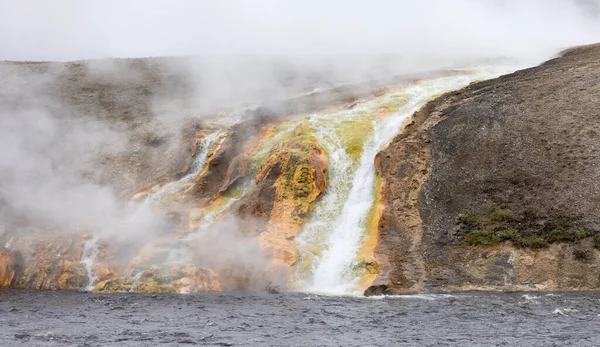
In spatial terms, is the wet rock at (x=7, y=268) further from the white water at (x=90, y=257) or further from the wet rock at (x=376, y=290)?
the wet rock at (x=376, y=290)

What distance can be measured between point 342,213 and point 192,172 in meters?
8.50

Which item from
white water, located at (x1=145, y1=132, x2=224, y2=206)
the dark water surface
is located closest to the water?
the dark water surface

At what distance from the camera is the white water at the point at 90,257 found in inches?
957

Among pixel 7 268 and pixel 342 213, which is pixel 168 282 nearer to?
pixel 7 268

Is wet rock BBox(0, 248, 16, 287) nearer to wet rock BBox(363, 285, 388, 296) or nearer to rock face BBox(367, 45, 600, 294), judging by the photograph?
wet rock BBox(363, 285, 388, 296)

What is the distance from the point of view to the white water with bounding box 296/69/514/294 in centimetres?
2286

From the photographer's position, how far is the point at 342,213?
2617 centimetres

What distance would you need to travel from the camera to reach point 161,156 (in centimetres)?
3231

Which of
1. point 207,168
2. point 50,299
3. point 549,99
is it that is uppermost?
point 549,99

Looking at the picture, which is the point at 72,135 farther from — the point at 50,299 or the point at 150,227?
the point at 50,299

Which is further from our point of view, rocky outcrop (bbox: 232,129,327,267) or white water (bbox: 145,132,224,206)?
white water (bbox: 145,132,224,206)

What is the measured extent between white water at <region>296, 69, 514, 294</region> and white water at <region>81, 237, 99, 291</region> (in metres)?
8.33

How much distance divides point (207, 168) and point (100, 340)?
49.0 ft

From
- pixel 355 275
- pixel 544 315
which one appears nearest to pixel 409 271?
pixel 355 275
